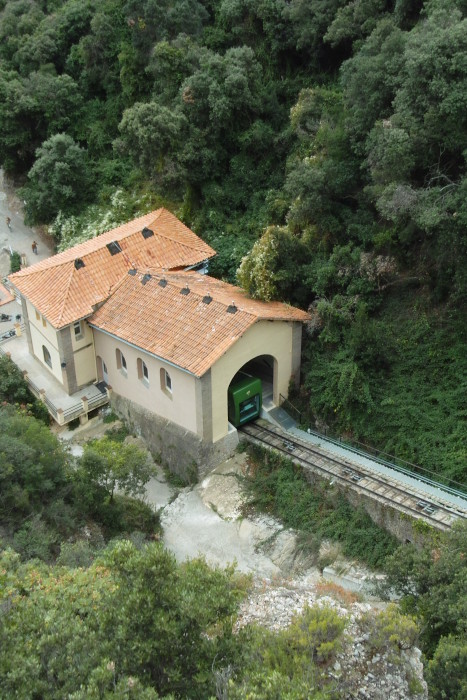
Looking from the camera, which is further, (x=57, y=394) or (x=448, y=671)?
(x=57, y=394)

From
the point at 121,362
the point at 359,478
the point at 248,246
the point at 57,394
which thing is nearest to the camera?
the point at 359,478

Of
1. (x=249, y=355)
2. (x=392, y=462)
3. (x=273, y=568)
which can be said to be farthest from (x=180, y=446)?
(x=392, y=462)

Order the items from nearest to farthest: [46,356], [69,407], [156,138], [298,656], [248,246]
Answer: [298,656]
[69,407]
[46,356]
[248,246]
[156,138]

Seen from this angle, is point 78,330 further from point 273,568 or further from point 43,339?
point 273,568

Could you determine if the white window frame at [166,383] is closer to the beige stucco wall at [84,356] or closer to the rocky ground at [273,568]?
the rocky ground at [273,568]

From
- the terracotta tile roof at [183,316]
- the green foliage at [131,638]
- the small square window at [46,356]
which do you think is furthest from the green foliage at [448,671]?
the small square window at [46,356]

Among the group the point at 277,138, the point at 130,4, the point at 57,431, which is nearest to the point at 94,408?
the point at 57,431

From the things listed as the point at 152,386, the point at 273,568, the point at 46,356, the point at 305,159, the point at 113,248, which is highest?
the point at 305,159
